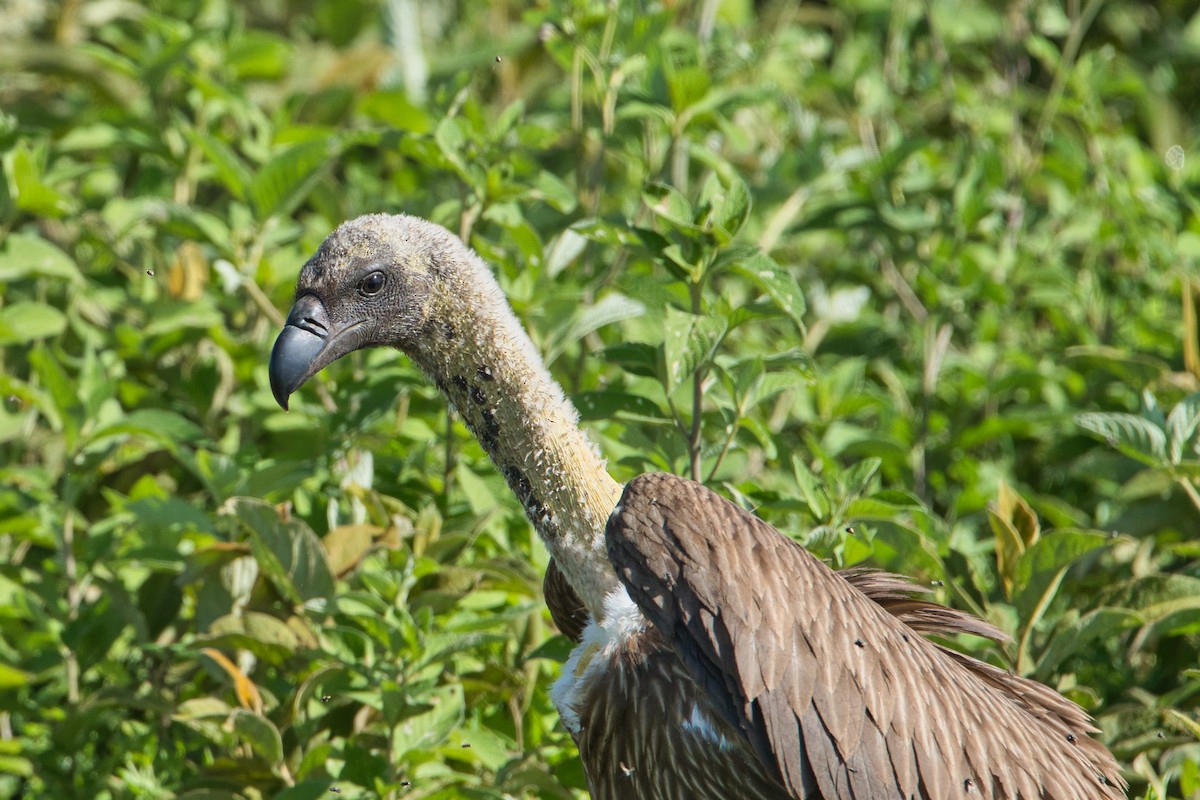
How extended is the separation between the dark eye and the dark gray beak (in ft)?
0.31

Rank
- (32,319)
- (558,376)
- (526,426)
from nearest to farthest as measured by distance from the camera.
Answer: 1. (526,426)
2. (558,376)
3. (32,319)

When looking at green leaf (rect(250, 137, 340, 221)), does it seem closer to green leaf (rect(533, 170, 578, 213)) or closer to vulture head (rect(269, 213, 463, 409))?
green leaf (rect(533, 170, 578, 213))

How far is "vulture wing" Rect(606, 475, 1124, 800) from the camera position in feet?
8.46

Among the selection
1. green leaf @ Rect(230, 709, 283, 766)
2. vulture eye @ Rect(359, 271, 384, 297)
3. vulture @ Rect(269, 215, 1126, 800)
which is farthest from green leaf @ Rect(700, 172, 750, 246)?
green leaf @ Rect(230, 709, 283, 766)

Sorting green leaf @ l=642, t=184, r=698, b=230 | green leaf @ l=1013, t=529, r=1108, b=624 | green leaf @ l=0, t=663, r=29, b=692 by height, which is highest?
green leaf @ l=642, t=184, r=698, b=230

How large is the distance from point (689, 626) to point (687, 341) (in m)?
0.76

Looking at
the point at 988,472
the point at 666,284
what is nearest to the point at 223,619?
the point at 666,284

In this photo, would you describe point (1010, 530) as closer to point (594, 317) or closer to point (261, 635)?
point (594, 317)

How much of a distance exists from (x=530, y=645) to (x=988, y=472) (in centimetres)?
177

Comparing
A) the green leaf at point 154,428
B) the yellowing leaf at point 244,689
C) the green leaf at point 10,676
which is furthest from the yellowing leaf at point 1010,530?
the green leaf at point 10,676

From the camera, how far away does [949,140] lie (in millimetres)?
6809

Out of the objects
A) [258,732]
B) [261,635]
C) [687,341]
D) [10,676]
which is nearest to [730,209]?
[687,341]

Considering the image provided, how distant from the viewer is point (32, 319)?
14.1ft

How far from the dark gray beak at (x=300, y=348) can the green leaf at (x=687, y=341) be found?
709mm
